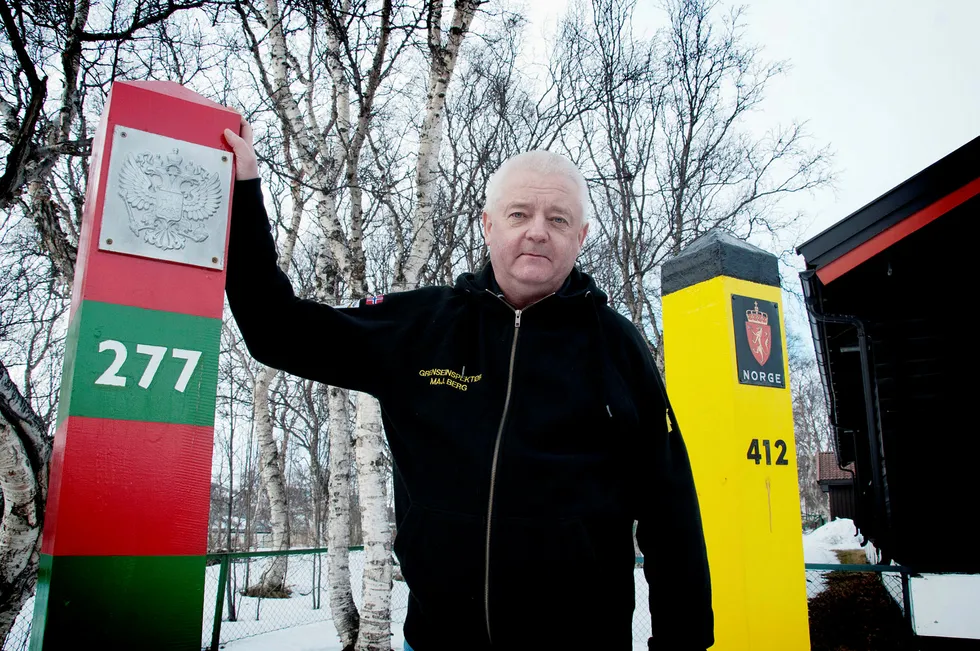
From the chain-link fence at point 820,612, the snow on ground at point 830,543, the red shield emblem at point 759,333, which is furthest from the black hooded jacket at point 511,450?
the snow on ground at point 830,543

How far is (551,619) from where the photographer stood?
4.67 ft

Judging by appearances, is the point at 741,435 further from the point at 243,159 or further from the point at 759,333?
the point at 243,159

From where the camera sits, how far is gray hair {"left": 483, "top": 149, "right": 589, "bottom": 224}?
1770 millimetres

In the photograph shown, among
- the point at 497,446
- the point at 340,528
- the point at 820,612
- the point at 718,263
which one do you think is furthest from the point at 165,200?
the point at 820,612

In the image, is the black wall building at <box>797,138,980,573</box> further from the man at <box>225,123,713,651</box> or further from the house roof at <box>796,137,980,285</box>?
the man at <box>225,123,713,651</box>

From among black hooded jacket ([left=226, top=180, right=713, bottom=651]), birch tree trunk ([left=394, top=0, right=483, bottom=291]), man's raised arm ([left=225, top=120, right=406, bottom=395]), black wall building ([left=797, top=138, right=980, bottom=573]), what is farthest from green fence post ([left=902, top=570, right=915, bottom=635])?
man's raised arm ([left=225, top=120, right=406, bottom=395])

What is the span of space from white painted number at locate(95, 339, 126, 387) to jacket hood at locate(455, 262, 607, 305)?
97 cm

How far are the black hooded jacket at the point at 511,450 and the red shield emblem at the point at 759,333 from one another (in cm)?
273

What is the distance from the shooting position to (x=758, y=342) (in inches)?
167

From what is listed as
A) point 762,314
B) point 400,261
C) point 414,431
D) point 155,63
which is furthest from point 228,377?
point 414,431

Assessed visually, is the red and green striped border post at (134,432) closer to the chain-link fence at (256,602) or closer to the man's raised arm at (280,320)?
the man's raised arm at (280,320)

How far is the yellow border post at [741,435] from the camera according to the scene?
389 cm

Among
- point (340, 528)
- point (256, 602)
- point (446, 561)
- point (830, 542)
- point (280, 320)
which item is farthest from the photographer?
point (830, 542)

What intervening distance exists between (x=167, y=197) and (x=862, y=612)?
7.78 metres
